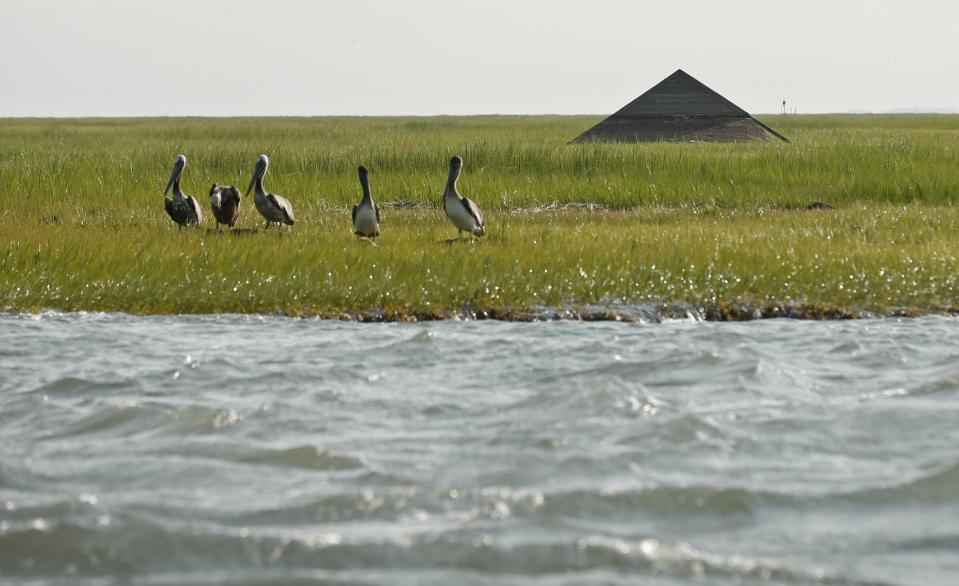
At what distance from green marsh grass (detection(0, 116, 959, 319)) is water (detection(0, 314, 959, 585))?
1977 millimetres

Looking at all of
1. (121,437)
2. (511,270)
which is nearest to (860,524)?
(121,437)

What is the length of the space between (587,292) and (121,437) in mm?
6869

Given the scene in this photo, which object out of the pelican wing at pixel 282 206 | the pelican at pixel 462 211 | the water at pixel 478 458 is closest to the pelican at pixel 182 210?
the pelican wing at pixel 282 206

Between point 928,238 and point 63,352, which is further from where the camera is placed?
point 928,238

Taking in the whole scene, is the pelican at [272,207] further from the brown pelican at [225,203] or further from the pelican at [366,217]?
the pelican at [366,217]

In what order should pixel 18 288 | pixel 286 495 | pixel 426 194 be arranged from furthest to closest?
pixel 426 194 → pixel 18 288 → pixel 286 495

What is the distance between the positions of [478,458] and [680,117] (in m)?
36.3

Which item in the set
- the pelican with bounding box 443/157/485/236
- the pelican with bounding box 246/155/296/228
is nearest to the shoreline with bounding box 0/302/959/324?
the pelican with bounding box 443/157/485/236

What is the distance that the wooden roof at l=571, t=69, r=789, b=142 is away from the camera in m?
42.9

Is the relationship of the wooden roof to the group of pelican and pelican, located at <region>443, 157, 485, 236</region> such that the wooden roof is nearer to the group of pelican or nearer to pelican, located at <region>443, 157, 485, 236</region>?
the group of pelican

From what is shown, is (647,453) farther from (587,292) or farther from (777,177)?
(777,177)

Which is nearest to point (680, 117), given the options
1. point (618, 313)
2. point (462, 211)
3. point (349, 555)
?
point (462, 211)

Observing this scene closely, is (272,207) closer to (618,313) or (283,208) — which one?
(283,208)

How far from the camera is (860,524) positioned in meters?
7.07
